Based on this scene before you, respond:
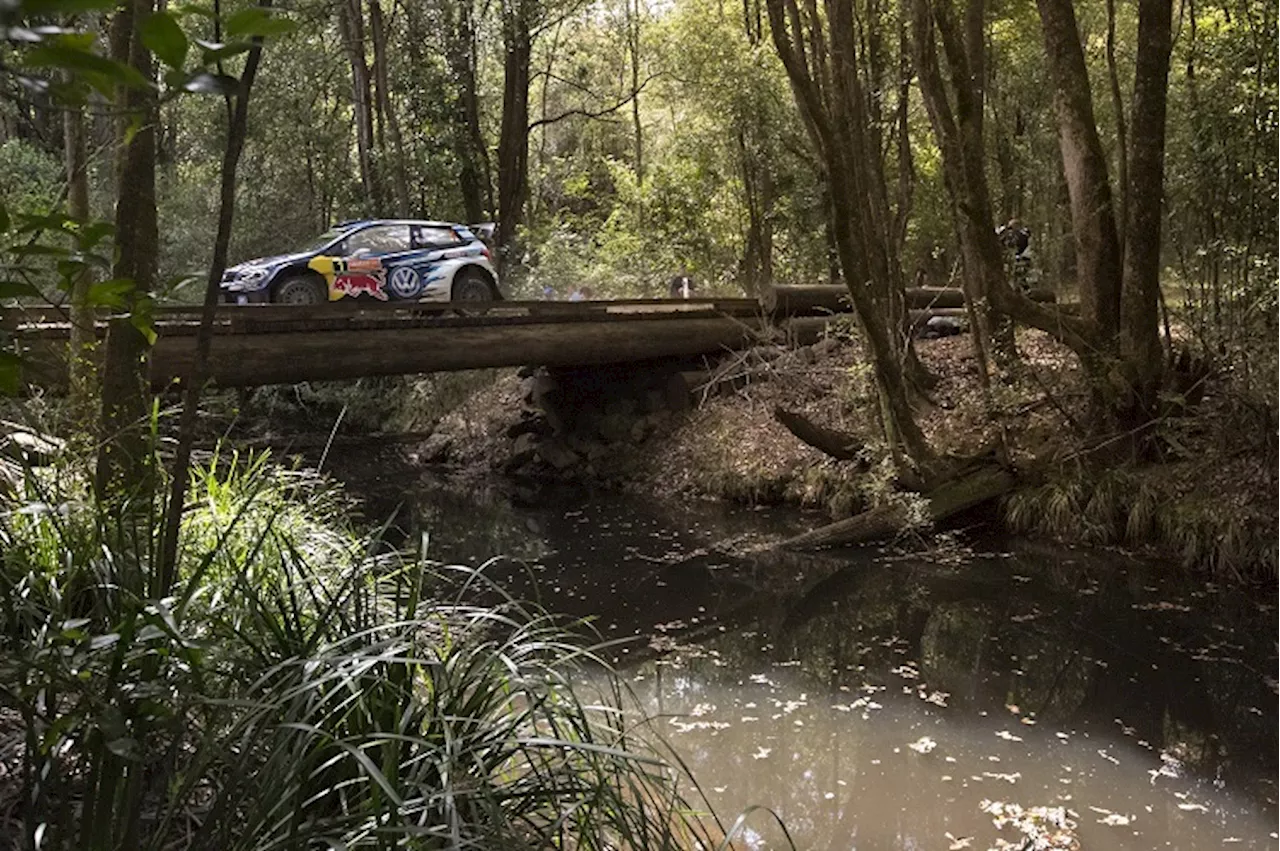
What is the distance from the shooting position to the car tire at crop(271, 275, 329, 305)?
41.3ft

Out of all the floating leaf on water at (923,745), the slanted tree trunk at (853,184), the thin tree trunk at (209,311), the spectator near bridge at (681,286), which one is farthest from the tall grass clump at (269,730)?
the spectator near bridge at (681,286)

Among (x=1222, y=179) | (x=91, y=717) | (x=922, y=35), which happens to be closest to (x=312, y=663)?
(x=91, y=717)

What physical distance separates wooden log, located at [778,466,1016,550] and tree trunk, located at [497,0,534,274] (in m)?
11.8

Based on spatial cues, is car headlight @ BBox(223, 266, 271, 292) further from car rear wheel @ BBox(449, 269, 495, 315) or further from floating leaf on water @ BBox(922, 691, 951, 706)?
floating leaf on water @ BBox(922, 691, 951, 706)

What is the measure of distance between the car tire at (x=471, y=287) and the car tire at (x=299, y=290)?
1.66 meters

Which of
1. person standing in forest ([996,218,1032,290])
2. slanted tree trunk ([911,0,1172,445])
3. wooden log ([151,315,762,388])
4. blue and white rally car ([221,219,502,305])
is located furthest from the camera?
blue and white rally car ([221,219,502,305])

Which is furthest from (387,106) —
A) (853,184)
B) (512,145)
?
(853,184)

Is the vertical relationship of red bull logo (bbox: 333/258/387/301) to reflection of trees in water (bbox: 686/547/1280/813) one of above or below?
above

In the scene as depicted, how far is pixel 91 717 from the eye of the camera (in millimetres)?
1929

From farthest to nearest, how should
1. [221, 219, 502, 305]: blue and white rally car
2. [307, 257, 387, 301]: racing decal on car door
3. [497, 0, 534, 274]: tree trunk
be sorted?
[497, 0, 534, 274]: tree trunk → [307, 257, 387, 301]: racing decal on car door → [221, 219, 502, 305]: blue and white rally car

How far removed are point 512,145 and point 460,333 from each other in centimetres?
1004

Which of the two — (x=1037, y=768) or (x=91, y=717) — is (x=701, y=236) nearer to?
(x=1037, y=768)

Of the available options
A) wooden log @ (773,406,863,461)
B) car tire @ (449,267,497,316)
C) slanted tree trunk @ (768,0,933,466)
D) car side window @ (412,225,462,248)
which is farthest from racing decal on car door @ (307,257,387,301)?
slanted tree trunk @ (768,0,933,466)

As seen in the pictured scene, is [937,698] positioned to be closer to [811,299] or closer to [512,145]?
[811,299]
